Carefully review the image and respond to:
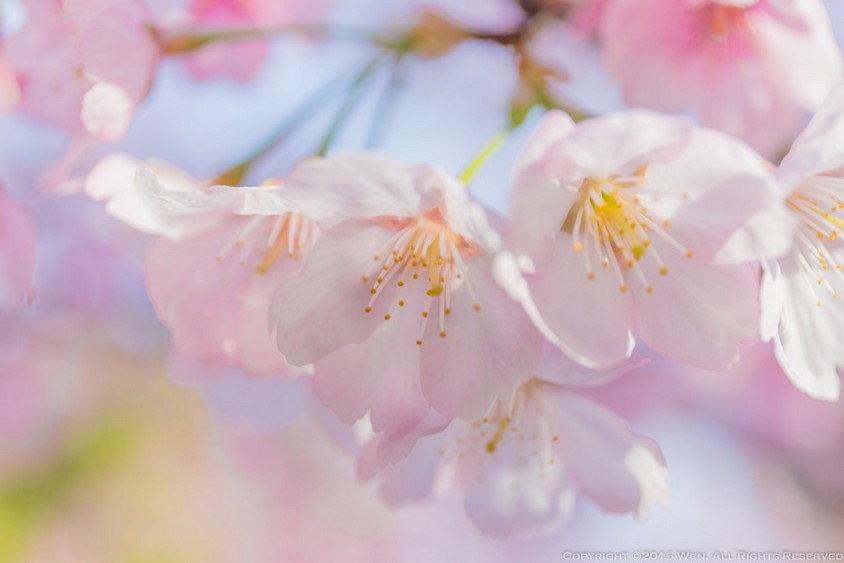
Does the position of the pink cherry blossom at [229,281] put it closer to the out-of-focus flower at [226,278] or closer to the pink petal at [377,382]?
the out-of-focus flower at [226,278]

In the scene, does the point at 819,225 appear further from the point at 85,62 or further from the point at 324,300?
the point at 85,62

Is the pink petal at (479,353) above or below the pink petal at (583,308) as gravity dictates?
below

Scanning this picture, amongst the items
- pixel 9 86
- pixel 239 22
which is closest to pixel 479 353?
pixel 9 86

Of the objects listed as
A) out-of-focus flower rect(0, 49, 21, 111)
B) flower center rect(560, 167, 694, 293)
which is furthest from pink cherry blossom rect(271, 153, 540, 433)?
out-of-focus flower rect(0, 49, 21, 111)

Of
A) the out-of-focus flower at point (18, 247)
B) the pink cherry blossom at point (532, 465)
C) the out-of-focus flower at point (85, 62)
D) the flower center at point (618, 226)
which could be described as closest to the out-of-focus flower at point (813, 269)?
the flower center at point (618, 226)

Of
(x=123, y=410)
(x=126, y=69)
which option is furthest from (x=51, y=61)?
(x=123, y=410)
